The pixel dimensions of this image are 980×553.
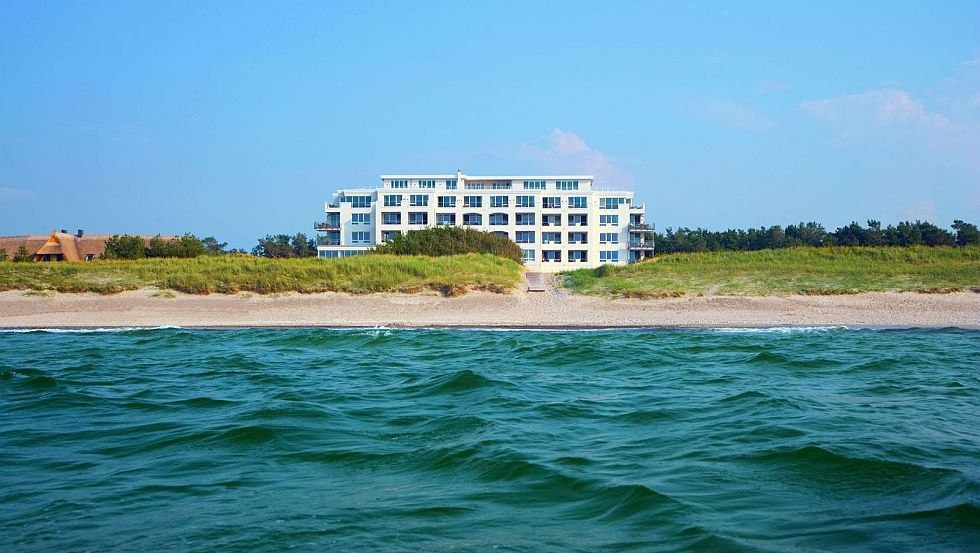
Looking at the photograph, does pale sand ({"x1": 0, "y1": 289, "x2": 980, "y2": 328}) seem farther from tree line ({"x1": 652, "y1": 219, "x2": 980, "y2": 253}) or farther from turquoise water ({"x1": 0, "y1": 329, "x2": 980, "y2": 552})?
tree line ({"x1": 652, "y1": 219, "x2": 980, "y2": 253})

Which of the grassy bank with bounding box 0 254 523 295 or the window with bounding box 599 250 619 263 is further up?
the window with bounding box 599 250 619 263

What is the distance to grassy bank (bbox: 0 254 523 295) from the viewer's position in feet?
114

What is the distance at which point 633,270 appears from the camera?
1614 inches

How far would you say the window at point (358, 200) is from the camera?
87.6 metres

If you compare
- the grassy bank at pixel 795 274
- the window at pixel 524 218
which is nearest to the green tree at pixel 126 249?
the grassy bank at pixel 795 274

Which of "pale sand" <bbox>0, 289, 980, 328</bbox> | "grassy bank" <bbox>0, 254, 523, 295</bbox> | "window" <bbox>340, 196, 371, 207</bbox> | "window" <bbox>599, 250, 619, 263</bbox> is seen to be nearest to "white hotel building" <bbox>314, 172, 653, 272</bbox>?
"window" <bbox>599, 250, 619, 263</bbox>

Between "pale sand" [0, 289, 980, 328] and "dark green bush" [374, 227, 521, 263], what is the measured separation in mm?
19223

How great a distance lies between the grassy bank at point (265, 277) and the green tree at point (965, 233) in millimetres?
47437

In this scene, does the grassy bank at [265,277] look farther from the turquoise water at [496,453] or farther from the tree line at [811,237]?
the tree line at [811,237]

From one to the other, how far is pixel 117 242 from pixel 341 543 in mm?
51034

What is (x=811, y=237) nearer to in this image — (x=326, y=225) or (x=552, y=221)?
(x=552, y=221)

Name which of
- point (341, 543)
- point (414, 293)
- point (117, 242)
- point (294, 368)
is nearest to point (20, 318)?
point (414, 293)

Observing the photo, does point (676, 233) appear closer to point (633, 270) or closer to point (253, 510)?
point (633, 270)

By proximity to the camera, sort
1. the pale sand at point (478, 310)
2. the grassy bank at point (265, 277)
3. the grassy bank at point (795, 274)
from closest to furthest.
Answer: the pale sand at point (478, 310) < the grassy bank at point (795, 274) < the grassy bank at point (265, 277)
